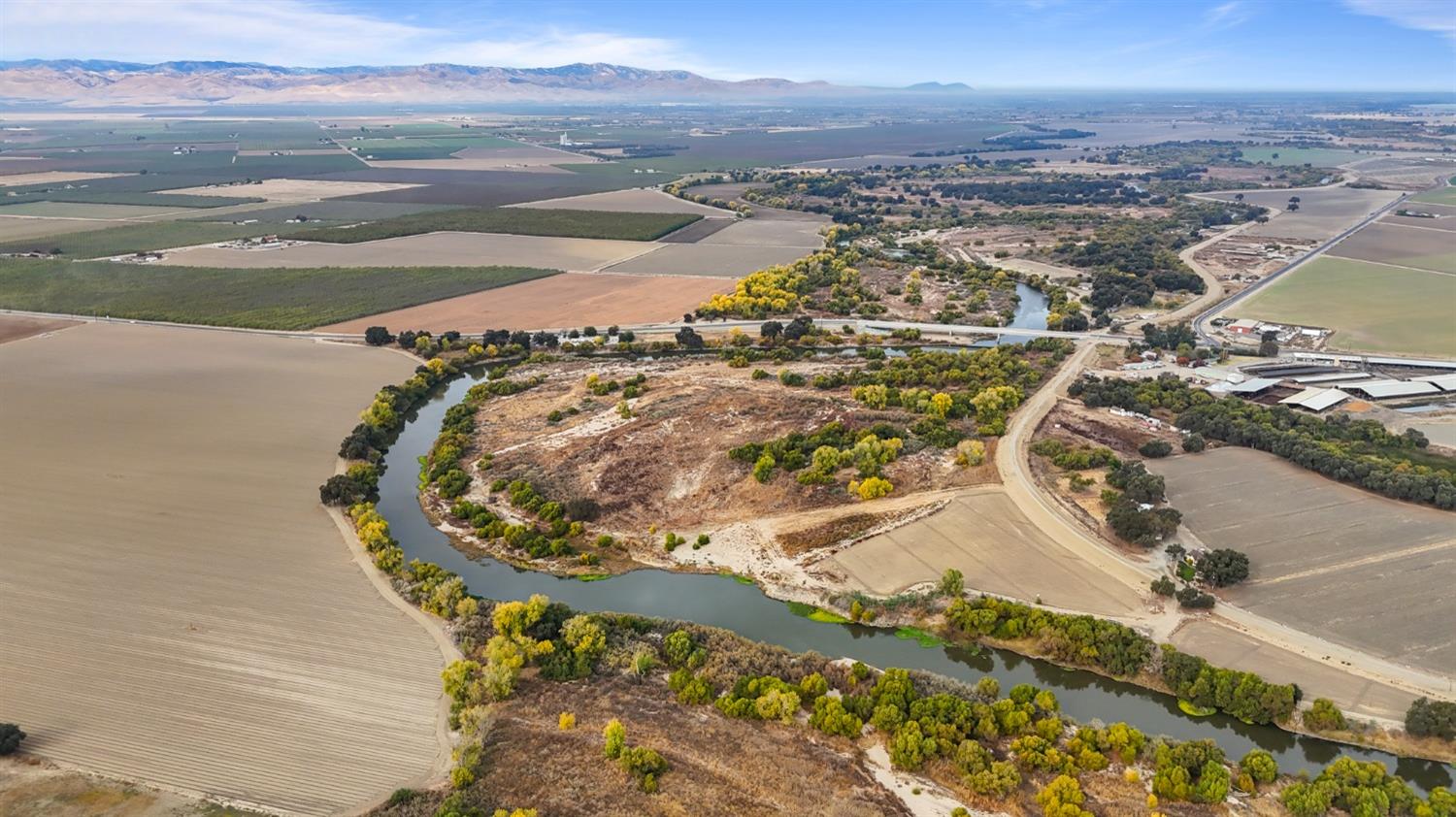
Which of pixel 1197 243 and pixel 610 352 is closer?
pixel 610 352

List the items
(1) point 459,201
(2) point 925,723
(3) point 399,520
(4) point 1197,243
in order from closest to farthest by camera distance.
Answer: (2) point 925,723
(3) point 399,520
(4) point 1197,243
(1) point 459,201

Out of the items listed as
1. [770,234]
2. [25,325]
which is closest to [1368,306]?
[770,234]

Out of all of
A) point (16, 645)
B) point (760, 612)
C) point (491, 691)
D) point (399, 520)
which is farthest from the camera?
Result: point (399, 520)

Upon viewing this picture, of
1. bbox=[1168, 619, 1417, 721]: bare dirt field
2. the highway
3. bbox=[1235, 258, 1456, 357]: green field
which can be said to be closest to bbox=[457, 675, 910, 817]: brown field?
bbox=[1168, 619, 1417, 721]: bare dirt field

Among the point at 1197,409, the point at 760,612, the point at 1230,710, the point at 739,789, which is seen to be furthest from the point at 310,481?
the point at 1197,409

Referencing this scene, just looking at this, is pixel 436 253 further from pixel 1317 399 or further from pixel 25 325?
pixel 1317 399

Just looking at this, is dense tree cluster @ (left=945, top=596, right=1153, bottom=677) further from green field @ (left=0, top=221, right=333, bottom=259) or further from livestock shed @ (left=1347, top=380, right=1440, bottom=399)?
green field @ (left=0, top=221, right=333, bottom=259)

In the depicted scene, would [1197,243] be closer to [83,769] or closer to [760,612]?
[760,612]
